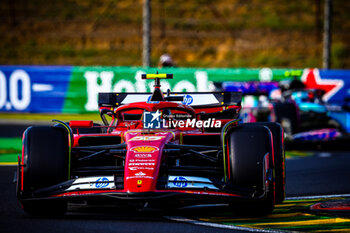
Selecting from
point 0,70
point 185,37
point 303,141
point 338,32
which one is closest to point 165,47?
point 185,37

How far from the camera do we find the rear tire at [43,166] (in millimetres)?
7102

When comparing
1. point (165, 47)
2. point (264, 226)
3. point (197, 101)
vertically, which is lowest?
point (264, 226)

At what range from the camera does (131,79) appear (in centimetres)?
2177

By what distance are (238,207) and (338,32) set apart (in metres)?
40.1

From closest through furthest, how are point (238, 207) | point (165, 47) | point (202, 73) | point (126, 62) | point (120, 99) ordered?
1. point (238, 207)
2. point (120, 99)
3. point (202, 73)
4. point (126, 62)
5. point (165, 47)

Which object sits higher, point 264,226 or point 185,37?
point 185,37

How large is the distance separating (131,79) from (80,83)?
1.65 meters

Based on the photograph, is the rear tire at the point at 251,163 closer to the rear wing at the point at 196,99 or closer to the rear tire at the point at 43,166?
the rear tire at the point at 43,166

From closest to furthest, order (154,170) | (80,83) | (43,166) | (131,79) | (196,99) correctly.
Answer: (154,170) → (43,166) → (196,99) → (131,79) → (80,83)

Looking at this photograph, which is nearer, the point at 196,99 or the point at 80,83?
the point at 196,99

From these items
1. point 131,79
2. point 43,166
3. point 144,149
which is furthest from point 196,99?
point 131,79

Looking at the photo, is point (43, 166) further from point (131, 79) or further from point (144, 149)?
point (131, 79)

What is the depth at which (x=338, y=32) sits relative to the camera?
150 feet

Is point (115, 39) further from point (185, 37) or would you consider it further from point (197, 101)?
point (197, 101)
